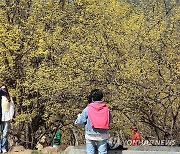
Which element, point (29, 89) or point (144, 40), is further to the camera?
point (29, 89)

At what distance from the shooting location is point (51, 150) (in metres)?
10.6

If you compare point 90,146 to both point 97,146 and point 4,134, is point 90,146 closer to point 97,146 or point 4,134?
point 97,146

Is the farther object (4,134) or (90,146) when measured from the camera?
(4,134)

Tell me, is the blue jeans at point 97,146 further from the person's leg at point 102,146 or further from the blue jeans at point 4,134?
the blue jeans at point 4,134

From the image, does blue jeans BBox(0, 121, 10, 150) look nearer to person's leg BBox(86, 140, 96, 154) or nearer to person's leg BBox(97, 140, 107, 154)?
person's leg BBox(86, 140, 96, 154)

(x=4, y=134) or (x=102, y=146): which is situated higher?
(x=102, y=146)

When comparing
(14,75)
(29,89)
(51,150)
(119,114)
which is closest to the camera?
(51,150)

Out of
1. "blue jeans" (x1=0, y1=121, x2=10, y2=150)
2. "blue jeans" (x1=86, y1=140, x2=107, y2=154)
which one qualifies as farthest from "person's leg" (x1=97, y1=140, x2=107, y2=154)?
"blue jeans" (x1=0, y1=121, x2=10, y2=150)

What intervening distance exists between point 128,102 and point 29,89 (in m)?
5.59

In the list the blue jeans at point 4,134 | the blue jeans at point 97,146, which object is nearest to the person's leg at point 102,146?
the blue jeans at point 97,146

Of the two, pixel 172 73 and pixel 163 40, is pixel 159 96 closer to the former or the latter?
pixel 172 73

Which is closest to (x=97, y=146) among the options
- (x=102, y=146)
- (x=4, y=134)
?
(x=102, y=146)

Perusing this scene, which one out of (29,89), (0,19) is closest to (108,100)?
(29,89)

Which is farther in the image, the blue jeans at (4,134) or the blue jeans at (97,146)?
the blue jeans at (4,134)
